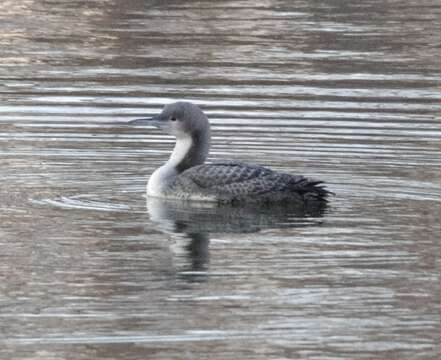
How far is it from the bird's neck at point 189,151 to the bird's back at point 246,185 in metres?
0.57

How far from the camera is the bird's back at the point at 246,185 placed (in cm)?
1480

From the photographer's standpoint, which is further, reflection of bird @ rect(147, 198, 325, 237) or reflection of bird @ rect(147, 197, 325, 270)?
reflection of bird @ rect(147, 198, 325, 237)

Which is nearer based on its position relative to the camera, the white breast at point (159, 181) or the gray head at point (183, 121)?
the white breast at point (159, 181)

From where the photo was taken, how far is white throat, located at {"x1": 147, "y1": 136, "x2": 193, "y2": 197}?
15.4 m

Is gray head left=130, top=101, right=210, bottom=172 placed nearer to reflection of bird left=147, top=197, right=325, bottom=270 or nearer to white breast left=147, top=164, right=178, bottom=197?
white breast left=147, top=164, right=178, bottom=197

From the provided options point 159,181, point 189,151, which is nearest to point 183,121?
point 189,151

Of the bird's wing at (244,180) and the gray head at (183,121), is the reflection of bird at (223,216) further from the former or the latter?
the gray head at (183,121)

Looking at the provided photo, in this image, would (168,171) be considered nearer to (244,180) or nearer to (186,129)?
(186,129)

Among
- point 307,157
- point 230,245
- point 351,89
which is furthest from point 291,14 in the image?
point 230,245

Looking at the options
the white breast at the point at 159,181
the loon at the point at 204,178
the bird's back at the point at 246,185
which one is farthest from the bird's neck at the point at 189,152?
the bird's back at the point at 246,185

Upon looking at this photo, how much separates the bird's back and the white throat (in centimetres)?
18

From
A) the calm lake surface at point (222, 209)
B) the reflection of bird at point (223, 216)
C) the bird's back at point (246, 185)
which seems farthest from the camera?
the bird's back at point (246, 185)

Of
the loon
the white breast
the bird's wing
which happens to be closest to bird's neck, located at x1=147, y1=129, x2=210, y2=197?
the loon

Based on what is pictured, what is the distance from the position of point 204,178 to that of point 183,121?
0.89 metres
